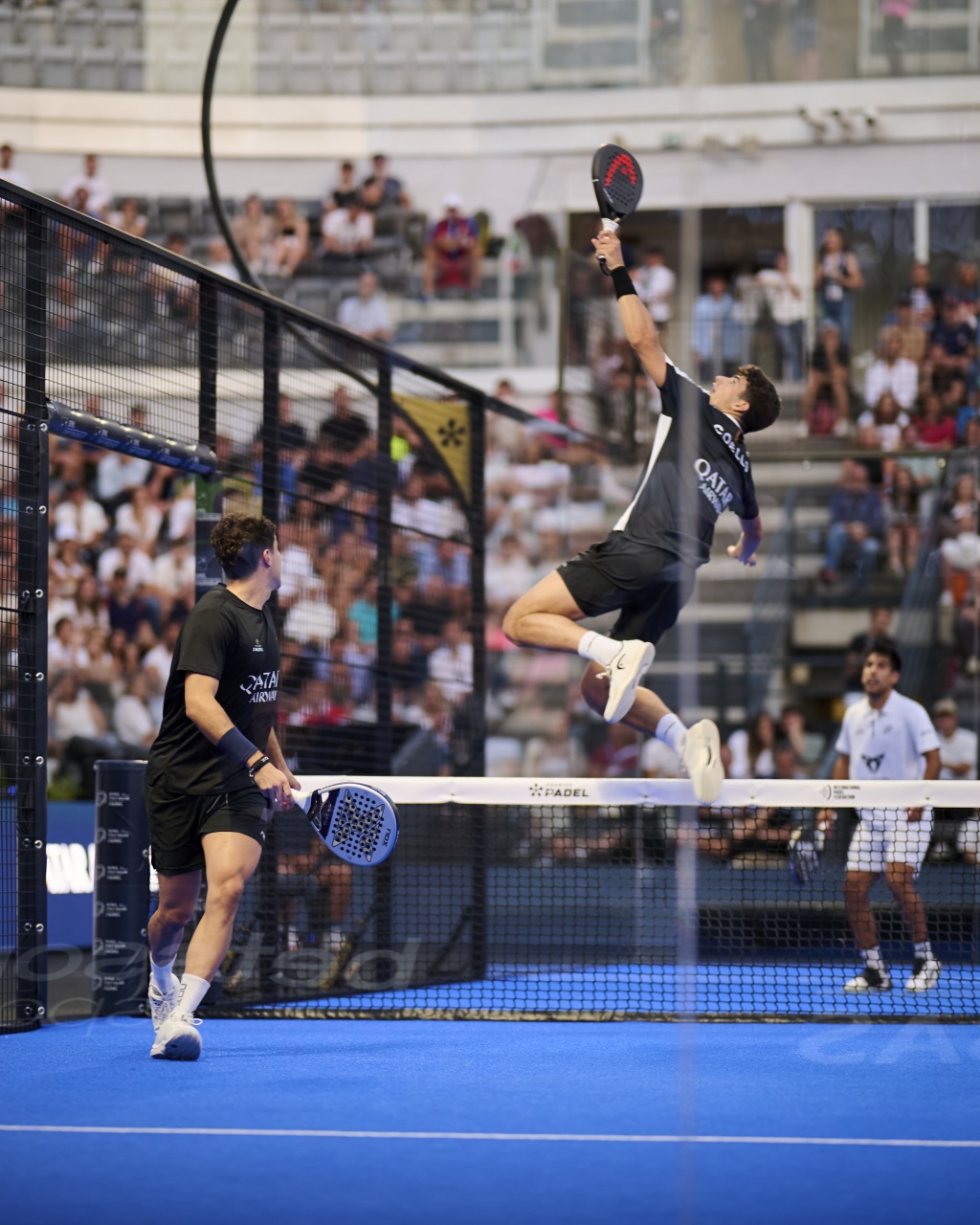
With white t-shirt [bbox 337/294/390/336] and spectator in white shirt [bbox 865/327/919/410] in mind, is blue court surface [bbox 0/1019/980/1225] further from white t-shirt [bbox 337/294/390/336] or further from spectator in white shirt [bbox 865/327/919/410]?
white t-shirt [bbox 337/294/390/336]

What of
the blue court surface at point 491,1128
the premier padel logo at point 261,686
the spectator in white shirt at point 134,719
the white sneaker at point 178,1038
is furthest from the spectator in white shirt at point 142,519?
the white sneaker at point 178,1038

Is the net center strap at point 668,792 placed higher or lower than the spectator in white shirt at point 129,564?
lower

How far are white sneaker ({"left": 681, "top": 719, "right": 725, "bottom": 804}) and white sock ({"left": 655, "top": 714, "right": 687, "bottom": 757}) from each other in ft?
0.54

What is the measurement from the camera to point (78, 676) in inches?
551

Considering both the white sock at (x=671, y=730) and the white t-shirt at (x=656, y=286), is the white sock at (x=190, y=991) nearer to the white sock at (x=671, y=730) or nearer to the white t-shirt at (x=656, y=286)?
the white sock at (x=671, y=730)

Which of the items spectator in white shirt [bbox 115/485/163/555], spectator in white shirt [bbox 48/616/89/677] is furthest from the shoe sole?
spectator in white shirt [bbox 115/485/163/555]

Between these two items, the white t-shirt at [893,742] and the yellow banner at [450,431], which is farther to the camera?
the yellow banner at [450,431]

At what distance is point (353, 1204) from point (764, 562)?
38.4 feet

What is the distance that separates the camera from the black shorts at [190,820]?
20.6 feet

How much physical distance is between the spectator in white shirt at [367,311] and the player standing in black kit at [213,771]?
11538 millimetres

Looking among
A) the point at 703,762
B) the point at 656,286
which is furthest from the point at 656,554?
the point at 656,286

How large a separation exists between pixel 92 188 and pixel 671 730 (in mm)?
13250

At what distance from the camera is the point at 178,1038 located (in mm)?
6133

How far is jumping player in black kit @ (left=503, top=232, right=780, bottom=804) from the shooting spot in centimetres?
669
